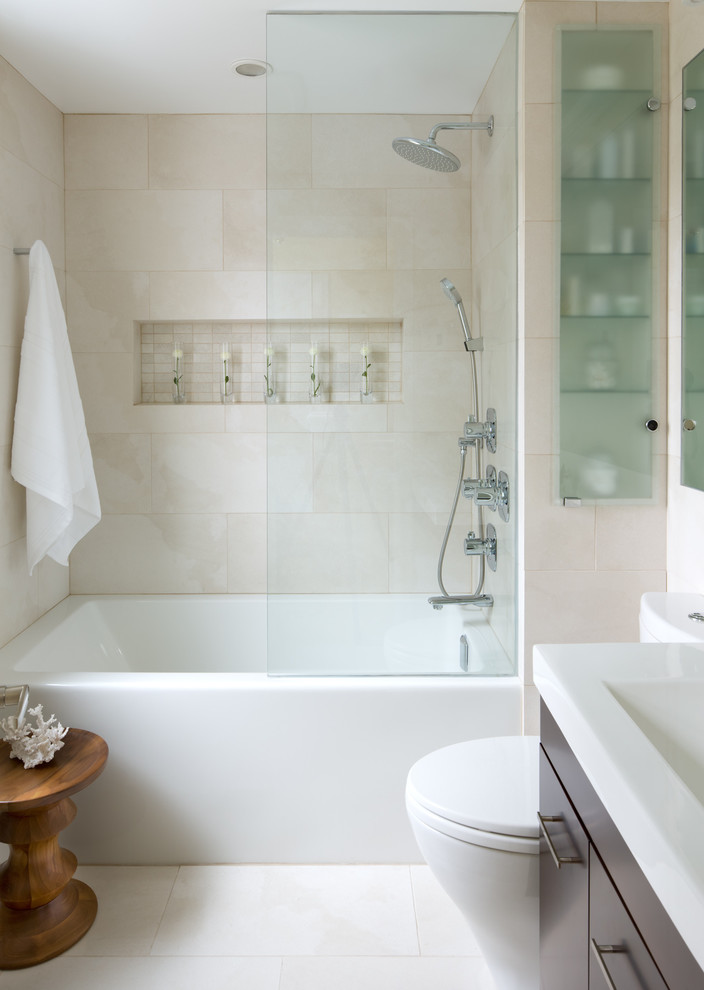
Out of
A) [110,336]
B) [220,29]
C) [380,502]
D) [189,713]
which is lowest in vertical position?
[189,713]

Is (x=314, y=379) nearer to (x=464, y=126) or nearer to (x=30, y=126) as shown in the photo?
(x=464, y=126)

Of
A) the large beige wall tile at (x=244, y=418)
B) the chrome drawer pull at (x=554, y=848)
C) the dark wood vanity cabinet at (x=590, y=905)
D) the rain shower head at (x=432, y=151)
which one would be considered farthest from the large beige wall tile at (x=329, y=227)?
the chrome drawer pull at (x=554, y=848)

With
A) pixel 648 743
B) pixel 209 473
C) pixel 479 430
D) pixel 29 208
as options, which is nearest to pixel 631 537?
pixel 479 430

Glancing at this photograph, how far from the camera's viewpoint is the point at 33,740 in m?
2.14

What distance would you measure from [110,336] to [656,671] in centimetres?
258

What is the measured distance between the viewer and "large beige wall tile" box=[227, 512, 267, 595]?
3328 millimetres

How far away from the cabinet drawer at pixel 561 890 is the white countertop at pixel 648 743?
0.16 meters

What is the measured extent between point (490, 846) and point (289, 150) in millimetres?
1836

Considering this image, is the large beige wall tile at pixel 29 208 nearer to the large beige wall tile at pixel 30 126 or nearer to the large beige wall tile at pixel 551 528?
the large beige wall tile at pixel 30 126

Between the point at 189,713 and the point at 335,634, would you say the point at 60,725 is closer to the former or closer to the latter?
the point at 189,713

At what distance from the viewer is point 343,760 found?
239 centimetres

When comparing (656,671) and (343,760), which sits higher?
(656,671)

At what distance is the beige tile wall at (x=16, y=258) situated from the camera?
2.66m

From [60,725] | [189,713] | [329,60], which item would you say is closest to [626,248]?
[329,60]
